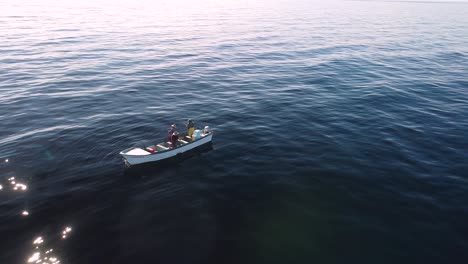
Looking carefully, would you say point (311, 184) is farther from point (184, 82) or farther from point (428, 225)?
point (184, 82)

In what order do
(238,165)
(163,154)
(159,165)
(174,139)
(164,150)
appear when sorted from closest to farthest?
(164,150) < (163,154) < (159,165) < (238,165) < (174,139)

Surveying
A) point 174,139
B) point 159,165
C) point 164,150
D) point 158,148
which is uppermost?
point 174,139

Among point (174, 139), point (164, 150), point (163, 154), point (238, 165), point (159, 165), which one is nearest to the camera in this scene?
point (164, 150)

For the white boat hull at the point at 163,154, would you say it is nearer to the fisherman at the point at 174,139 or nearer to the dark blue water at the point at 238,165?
the fisherman at the point at 174,139

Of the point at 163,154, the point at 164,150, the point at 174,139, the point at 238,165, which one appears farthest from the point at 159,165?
the point at 238,165

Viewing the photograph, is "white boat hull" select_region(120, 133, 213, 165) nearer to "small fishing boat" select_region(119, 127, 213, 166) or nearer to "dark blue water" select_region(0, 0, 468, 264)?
"small fishing boat" select_region(119, 127, 213, 166)

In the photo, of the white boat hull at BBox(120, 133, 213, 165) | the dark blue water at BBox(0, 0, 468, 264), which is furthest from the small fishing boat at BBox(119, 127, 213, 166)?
the dark blue water at BBox(0, 0, 468, 264)

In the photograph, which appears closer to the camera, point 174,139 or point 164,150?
point 164,150

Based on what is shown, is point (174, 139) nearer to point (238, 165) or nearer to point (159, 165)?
point (159, 165)
